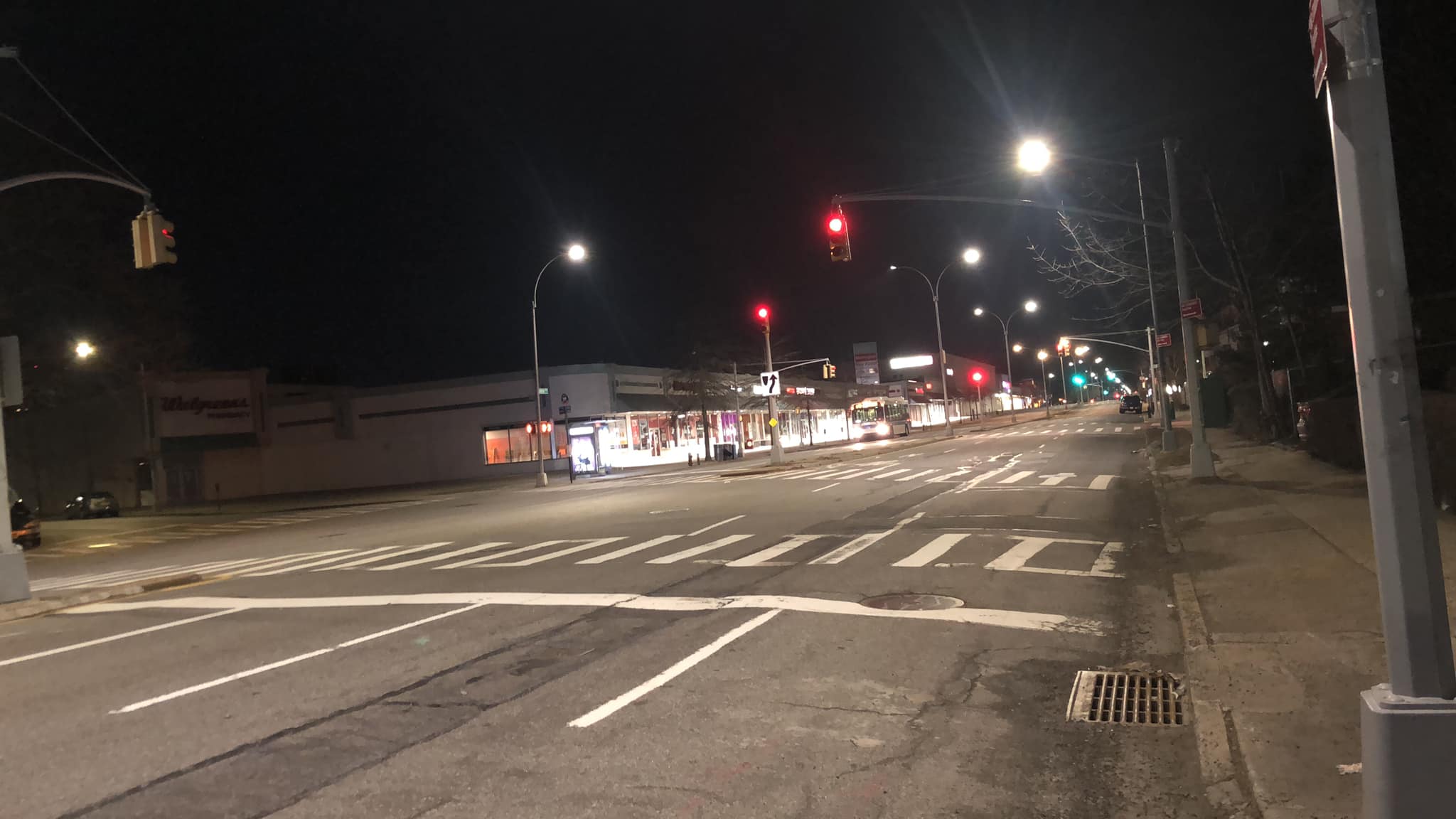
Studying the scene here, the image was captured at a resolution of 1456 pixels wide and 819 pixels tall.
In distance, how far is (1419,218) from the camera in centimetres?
1934

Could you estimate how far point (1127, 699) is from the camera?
20.6 feet

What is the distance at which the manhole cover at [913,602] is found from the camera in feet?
30.0

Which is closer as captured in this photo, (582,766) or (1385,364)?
(1385,364)

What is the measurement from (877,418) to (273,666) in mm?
84684

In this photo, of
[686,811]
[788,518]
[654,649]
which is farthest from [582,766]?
[788,518]

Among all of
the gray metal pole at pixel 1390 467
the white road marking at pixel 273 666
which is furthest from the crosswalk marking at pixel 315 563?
the gray metal pole at pixel 1390 467

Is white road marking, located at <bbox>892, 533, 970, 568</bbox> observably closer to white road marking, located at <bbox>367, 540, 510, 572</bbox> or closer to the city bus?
white road marking, located at <bbox>367, 540, 510, 572</bbox>

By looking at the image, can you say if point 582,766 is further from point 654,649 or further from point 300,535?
point 300,535

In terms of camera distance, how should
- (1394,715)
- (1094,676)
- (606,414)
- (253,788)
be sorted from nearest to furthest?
(1394,715) → (253,788) → (1094,676) → (606,414)

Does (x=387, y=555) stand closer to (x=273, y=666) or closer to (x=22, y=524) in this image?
(x=273, y=666)

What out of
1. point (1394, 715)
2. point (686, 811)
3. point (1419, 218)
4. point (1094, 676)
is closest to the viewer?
point (1394, 715)

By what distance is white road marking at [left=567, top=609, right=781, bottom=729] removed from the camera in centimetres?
618

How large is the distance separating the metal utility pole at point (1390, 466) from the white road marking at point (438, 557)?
13.7 m

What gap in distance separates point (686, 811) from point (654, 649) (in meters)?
3.39
